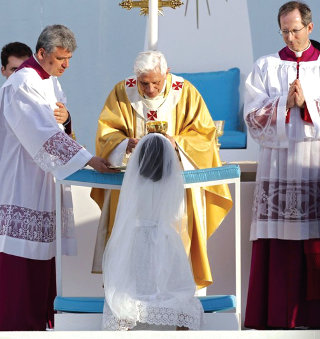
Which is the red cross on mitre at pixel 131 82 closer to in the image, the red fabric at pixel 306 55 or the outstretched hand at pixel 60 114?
the outstretched hand at pixel 60 114

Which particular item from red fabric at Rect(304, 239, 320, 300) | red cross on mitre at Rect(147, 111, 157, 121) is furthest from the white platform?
red cross on mitre at Rect(147, 111, 157, 121)

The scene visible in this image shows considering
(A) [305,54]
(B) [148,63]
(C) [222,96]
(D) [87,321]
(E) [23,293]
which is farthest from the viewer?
(C) [222,96]

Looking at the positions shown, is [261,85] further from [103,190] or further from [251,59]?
[251,59]

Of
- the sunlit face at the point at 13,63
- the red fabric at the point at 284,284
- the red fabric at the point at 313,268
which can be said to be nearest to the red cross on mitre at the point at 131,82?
the sunlit face at the point at 13,63

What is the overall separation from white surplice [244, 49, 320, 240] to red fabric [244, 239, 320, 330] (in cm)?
9

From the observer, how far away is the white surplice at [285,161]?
6.95 meters

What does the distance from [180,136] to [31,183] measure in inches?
33.5

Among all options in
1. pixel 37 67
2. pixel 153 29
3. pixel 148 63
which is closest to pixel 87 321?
pixel 148 63

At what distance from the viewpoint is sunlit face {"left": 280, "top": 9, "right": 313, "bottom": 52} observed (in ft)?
22.8

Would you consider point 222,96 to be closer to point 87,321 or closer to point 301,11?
point 301,11

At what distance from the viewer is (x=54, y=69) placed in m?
6.88

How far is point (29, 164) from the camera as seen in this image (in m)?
6.87

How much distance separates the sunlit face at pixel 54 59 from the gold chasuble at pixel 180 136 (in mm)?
338

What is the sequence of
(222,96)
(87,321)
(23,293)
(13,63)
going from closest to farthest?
(87,321) → (23,293) → (13,63) → (222,96)
